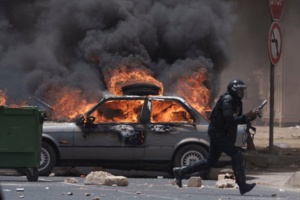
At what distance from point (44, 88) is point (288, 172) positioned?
929 centimetres

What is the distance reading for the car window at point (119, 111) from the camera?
15.5 m

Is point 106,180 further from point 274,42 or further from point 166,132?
point 274,42

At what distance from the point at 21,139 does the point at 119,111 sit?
2235 mm

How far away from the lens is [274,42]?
16844 mm

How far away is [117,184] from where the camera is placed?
1345 centimetres

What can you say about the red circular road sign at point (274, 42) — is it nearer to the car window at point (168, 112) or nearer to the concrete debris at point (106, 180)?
the car window at point (168, 112)

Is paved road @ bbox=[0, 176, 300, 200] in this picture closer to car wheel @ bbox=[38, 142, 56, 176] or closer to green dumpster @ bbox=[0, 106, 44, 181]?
green dumpster @ bbox=[0, 106, 44, 181]

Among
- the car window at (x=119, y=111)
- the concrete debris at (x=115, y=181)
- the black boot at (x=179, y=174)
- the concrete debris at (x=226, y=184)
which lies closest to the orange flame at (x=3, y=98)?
the car window at (x=119, y=111)

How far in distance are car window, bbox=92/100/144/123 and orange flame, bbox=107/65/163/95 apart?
491 centimetres

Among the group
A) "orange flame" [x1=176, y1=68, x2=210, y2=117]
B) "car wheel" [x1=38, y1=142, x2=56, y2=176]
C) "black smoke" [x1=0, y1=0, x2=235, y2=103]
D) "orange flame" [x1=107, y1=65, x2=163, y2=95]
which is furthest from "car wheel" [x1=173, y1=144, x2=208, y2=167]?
"black smoke" [x1=0, y1=0, x2=235, y2=103]

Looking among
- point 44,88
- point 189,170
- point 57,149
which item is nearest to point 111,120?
point 57,149

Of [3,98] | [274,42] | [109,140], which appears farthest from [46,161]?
[3,98]

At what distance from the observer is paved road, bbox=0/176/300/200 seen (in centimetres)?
1166

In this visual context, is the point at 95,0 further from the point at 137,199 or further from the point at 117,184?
the point at 137,199
